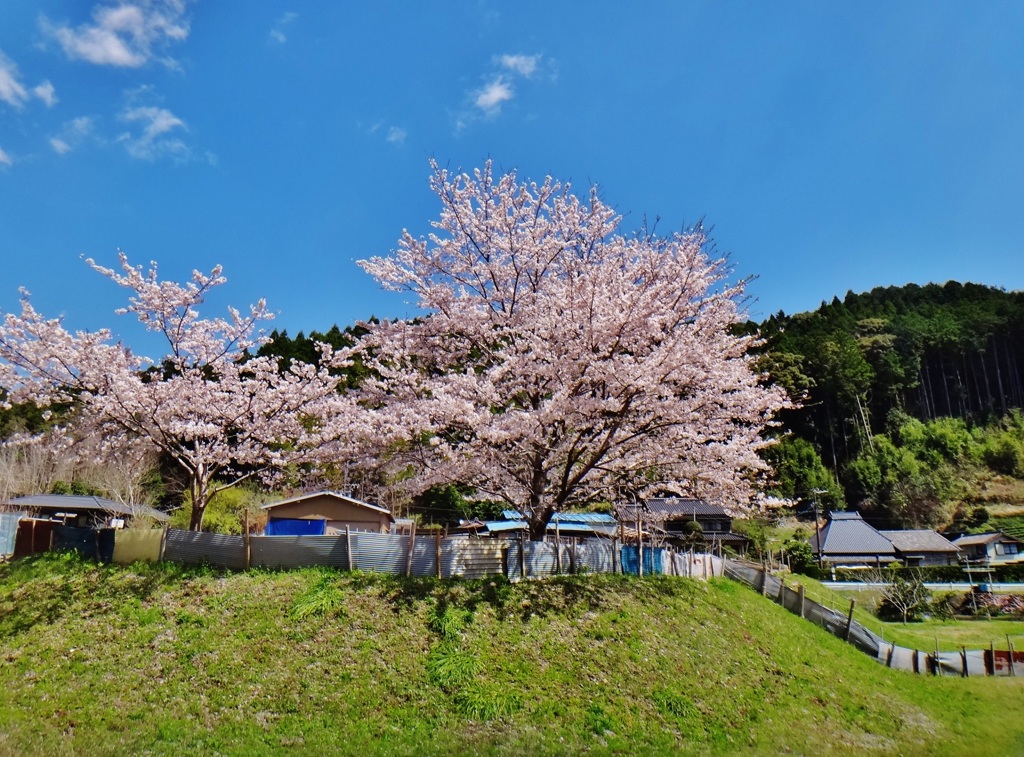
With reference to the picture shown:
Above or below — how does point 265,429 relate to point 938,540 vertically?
above

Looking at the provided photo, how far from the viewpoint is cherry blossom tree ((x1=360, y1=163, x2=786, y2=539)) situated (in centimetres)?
1427

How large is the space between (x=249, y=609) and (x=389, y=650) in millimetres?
3166

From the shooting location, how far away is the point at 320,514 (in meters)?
24.2

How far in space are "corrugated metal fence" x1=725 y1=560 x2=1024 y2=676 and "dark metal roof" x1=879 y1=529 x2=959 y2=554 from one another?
30498 mm

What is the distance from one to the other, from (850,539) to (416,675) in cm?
4358

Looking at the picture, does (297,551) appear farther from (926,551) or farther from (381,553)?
(926,551)

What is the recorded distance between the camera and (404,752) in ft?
30.7

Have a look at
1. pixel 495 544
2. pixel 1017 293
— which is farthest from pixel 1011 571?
pixel 1017 293

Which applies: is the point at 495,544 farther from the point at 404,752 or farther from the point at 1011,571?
the point at 1011,571

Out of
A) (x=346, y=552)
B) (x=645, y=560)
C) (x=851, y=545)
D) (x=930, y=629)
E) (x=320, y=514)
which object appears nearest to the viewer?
(x=346, y=552)

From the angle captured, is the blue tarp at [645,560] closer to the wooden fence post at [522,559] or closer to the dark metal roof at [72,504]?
the wooden fence post at [522,559]

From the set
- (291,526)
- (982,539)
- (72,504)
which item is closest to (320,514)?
(291,526)

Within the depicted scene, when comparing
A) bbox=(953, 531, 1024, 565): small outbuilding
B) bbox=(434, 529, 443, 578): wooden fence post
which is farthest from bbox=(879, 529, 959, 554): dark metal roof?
bbox=(434, 529, 443, 578): wooden fence post

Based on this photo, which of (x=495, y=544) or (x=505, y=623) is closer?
(x=505, y=623)
